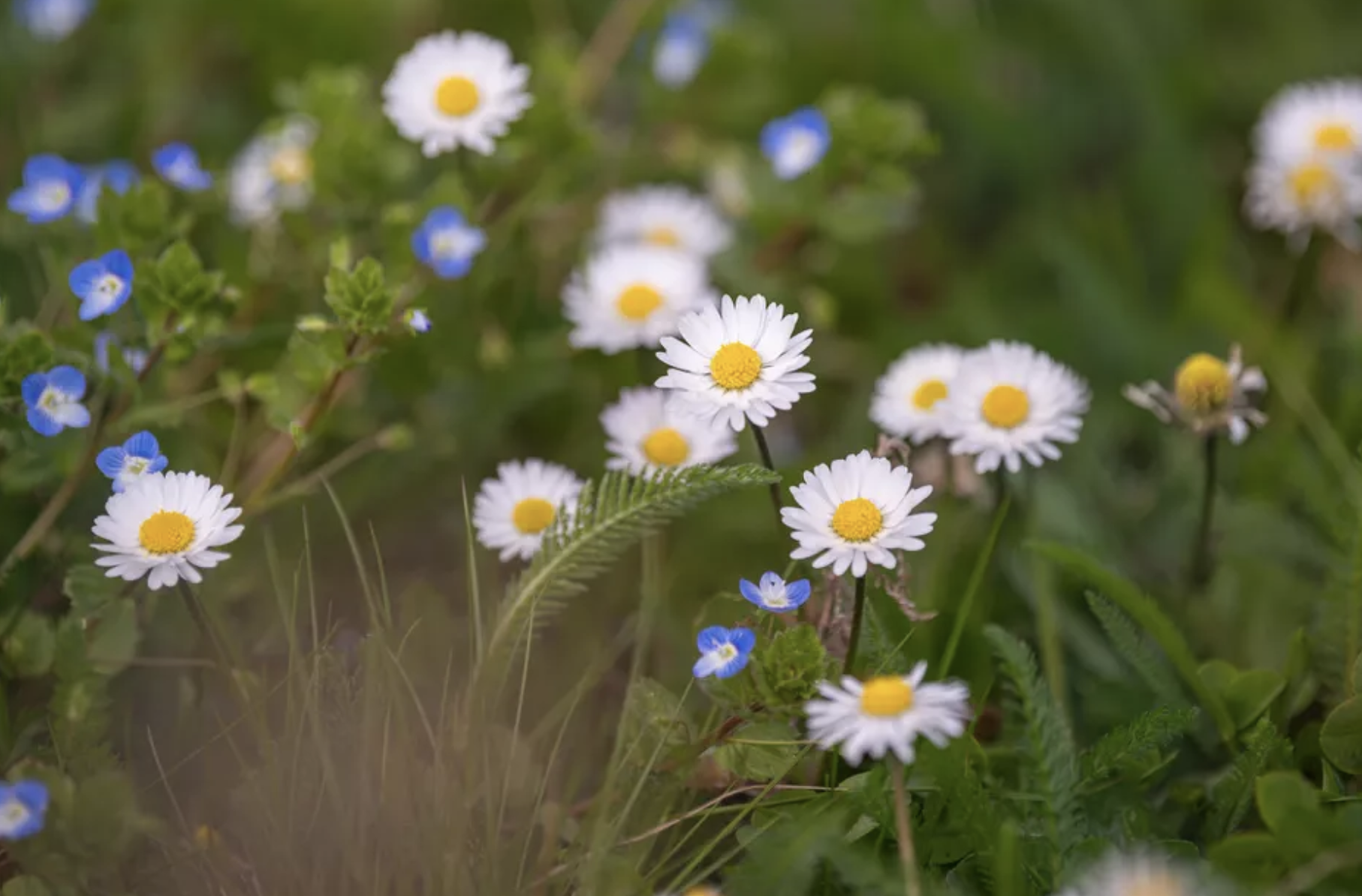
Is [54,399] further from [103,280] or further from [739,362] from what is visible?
[739,362]

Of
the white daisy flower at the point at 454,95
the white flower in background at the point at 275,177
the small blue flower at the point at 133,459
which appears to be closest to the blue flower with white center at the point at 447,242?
the white daisy flower at the point at 454,95

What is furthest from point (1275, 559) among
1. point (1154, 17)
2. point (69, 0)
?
point (69, 0)

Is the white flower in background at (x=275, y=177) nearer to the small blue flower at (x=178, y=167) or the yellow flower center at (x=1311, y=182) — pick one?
the small blue flower at (x=178, y=167)

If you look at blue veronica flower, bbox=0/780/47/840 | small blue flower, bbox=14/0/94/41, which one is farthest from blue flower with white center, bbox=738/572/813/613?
small blue flower, bbox=14/0/94/41

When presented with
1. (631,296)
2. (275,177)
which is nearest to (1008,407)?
(631,296)

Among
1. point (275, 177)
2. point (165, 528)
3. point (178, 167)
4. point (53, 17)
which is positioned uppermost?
point (53, 17)

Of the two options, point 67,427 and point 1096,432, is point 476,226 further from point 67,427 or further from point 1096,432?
point 1096,432

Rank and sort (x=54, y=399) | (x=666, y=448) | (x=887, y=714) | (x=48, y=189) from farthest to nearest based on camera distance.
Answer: (x=48, y=189) → (x=666, y=448) → (x=54, y=399) → (x=887, y=714)
